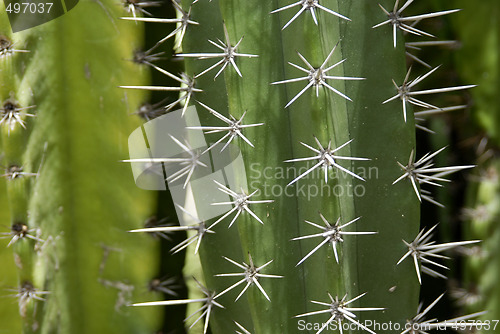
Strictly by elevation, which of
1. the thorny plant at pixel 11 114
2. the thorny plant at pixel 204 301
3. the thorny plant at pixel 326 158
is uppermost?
the thorny plant at pixel 11 114

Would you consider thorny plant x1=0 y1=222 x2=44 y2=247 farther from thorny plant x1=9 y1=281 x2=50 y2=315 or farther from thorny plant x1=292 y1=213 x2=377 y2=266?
thorny plant x1=292 y1=213 x2=377 y2=266

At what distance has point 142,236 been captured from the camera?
112 cm

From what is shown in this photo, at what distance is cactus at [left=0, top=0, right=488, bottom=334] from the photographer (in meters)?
0.90

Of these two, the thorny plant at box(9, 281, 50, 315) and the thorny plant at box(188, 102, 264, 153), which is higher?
the thorny plant at box(188, 102, 264, 153)

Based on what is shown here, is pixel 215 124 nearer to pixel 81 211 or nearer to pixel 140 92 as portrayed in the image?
pixel 140 92

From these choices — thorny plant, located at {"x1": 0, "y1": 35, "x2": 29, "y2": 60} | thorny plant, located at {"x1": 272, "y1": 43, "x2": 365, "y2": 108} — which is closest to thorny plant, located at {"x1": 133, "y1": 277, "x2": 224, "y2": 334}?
thorny plant, located at {"x1": 272, "y1": 43, "x2": 365, "y2": 108}

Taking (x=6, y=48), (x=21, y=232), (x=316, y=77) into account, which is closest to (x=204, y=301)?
(x=21, y=232)

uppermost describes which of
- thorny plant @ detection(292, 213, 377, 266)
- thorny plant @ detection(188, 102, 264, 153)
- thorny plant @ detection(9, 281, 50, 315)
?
thorny plant @ detection(188, 102, 264, 153)

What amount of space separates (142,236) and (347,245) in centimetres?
47

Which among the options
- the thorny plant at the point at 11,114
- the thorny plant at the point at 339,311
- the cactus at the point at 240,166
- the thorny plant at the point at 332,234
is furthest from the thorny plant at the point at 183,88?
the thorny plant at the point at 339,311

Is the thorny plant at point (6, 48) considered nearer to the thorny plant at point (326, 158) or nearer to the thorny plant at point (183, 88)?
the thorny plant at point (183, 88)

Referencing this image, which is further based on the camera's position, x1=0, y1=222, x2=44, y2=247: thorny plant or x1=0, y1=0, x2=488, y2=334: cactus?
x1=0, y1=222, x2=44, y2=247: thorny plant

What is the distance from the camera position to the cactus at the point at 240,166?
0.90 meters

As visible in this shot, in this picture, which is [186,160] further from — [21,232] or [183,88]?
[21,232]
